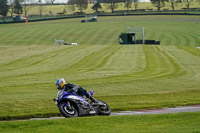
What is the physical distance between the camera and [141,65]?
36.8 m

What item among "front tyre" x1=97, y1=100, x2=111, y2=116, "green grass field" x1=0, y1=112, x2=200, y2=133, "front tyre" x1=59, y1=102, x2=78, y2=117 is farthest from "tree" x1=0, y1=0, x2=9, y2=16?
"green grass field" x1=0, y1=112, x2=200, y2=133

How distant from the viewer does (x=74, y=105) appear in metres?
15.4

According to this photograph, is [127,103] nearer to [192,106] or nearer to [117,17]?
[192,106]

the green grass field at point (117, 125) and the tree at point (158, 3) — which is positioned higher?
the tree at point (158, 3)

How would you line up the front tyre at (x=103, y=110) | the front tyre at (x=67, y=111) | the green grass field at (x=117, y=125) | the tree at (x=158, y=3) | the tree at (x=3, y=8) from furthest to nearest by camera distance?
the tree at (x=158, y=3)
the tree at (x=3, y=8)
the front tyre at (x=103, y=110)
the front tyre at (x=67, y=111)
the green grass field at (x=117, y=125)

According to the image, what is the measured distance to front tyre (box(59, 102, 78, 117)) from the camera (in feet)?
50.0

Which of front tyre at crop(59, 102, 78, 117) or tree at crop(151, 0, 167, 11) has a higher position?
tree at crop(151, 0, 167, 11)

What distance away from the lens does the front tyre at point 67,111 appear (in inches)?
600

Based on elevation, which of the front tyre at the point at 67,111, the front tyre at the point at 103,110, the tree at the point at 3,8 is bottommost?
the front tyre at the point at 103,110

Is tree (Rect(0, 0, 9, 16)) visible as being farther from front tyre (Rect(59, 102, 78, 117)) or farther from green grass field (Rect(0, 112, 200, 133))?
green grass field (Rect(0, 112, 200, 133))

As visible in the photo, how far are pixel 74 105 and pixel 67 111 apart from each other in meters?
0.38

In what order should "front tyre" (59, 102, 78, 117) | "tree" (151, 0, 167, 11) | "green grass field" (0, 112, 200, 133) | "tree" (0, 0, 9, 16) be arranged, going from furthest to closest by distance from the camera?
"tree" (151, 0, 167, 11)
"tree" (0, 0, 9, 16)
"front tyre" (59, 102, 78, 117)
"green grass field" (0, 112, 200, 133)

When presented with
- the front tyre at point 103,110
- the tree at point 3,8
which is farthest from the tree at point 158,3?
the front tyre at point 103,110

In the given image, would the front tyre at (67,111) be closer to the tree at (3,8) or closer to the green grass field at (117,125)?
the green grass field at (117,125)
